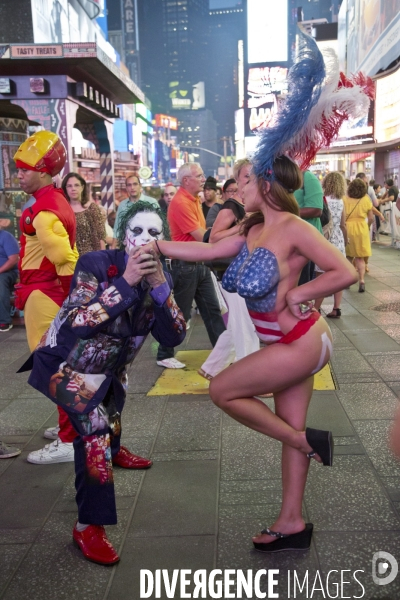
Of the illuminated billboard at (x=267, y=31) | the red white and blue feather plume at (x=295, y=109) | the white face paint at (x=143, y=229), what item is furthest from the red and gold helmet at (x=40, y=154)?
the illuminated billboard at (x=267, y=31)

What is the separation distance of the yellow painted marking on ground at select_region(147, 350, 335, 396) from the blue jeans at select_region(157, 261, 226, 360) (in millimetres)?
275

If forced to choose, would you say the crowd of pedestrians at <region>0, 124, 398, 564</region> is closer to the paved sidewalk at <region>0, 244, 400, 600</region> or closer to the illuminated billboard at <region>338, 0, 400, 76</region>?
the paved sidewalk at <region>0, 244, 400, 600</region>

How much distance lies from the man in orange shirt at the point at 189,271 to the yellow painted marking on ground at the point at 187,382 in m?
0.17

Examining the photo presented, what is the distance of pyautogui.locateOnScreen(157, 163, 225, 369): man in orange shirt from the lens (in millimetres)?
6309

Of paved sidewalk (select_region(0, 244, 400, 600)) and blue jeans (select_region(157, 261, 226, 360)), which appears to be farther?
blue jeans (select_region(157, 261, 226, 360))

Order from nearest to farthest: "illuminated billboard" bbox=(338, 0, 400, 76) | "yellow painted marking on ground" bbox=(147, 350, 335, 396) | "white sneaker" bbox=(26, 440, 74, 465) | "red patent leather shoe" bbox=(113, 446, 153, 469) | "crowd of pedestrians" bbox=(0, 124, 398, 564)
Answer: "crowd of pedestrians" bbox=(0, 124, 398, 564), "red patent leather shoe" bbox=(113, 446, 153, 469), "white sneaker" bbox=(26, 440, 74, 465), "yellow painted marking on ground" bbox=(147, 350, 335, 396), "illuminated billboard" bbox=(338, 0, 400, 76)

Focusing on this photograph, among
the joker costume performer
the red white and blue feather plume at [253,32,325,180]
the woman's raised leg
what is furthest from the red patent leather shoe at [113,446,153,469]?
the red white and blue feather plume at [253,32,325,180]

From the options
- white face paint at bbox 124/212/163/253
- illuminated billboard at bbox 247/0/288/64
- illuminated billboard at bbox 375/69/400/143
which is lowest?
white face paint at bbox 124/212/163/253

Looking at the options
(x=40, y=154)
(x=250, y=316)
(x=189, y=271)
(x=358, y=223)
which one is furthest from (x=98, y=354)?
(x=358, y=223)

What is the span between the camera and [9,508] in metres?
3.51

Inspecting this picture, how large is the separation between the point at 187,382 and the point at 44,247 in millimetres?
2325

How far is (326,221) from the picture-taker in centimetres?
752

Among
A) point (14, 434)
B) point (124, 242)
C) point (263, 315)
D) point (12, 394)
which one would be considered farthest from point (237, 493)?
point (12, 394)

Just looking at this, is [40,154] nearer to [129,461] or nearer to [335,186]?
[129,461]
